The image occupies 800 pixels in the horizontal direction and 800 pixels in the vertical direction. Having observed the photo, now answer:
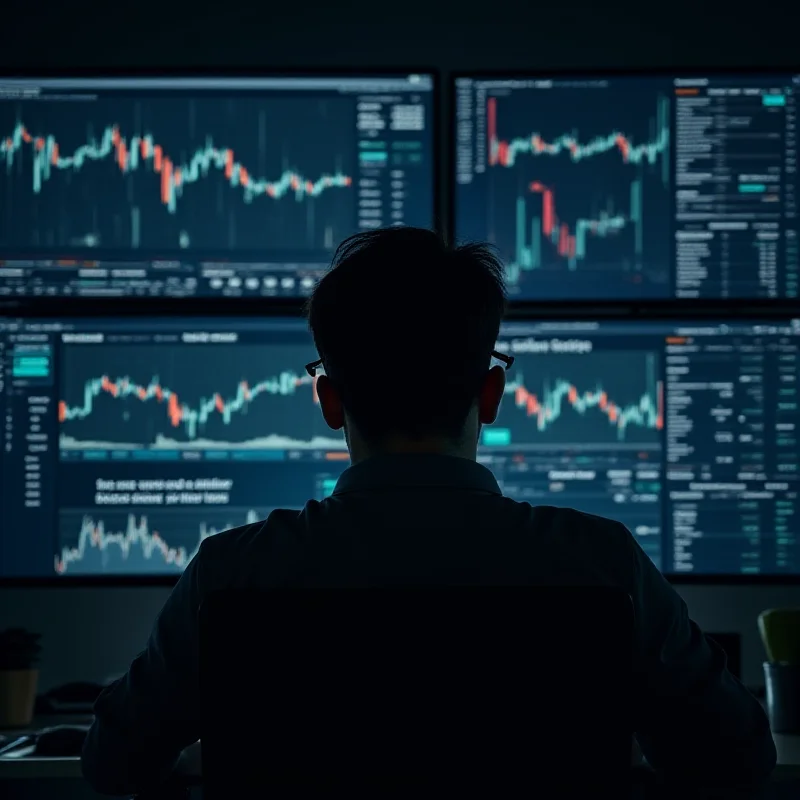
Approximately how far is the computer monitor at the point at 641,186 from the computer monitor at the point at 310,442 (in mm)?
100

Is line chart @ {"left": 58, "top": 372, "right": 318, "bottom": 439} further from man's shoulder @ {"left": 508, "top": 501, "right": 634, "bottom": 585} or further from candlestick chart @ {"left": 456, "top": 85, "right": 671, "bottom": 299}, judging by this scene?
man's shoulder @ {"left": 508, "top": 501, "right": 634, "bottom": 585}

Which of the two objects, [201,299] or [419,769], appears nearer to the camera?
[419,769]

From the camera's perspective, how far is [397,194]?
178cm

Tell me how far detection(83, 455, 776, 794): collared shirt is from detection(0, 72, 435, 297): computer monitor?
0.96m

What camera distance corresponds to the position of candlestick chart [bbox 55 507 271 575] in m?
1.71

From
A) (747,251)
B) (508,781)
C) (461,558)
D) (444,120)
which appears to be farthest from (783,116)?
(508,781)

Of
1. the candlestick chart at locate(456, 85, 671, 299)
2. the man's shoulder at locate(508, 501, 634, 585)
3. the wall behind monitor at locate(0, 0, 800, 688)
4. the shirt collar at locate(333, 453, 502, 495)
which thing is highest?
the wall behind monitor at locate(0, 0, 800, 688)

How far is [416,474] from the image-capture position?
0.88 m

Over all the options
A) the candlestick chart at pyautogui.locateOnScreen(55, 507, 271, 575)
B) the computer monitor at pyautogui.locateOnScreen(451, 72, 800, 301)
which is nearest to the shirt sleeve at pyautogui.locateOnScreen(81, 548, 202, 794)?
the candlestick chart at pyautogui.locateOnScreen(55, 507, 271, 575)

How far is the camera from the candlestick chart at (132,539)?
67.4 inches

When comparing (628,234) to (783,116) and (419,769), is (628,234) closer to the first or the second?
(783,116)

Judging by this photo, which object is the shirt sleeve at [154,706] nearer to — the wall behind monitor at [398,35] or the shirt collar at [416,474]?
the shirt collar at [416,474]

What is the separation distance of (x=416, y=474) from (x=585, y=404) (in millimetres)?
907

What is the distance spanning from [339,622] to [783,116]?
1446mm
